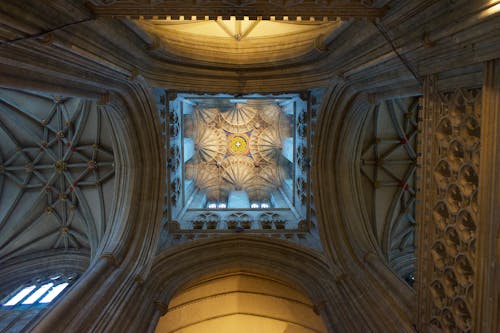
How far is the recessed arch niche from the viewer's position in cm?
1043

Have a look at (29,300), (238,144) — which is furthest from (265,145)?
(29,300)

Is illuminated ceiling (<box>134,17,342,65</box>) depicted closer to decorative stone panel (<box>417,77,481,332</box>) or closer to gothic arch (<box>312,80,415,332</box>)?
gothic arch (<box>312,80,415,332</box>)

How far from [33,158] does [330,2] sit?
12576 mm

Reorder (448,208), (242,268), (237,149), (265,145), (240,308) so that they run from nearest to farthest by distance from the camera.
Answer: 1. (448,208)
2. (242,268)
3. (240,308)
4. (265,145)
5. (237,149)

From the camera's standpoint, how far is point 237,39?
10289 millimetres

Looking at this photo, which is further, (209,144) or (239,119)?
(209,144)

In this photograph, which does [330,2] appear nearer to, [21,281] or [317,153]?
[317,153]

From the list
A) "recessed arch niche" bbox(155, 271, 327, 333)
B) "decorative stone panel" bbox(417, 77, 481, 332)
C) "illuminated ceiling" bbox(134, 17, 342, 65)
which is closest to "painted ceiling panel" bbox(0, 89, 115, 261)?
"recessed arch niche" bbox(155, 271, 327, 333)

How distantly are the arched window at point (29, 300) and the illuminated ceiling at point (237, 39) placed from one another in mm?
6991

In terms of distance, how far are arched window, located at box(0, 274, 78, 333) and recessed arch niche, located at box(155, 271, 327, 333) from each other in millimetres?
3518

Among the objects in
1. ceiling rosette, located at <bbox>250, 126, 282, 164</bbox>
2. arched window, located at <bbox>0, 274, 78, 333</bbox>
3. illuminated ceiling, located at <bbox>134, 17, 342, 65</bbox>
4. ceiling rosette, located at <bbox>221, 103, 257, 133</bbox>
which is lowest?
arched window, located at <bbox>0, 274, 78, 333</bbox>

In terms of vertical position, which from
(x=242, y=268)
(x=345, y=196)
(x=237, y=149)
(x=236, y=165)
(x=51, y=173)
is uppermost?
(x=237, y=149)

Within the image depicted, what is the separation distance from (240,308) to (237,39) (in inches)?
345

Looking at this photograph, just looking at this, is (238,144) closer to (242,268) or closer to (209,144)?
(209,144)
